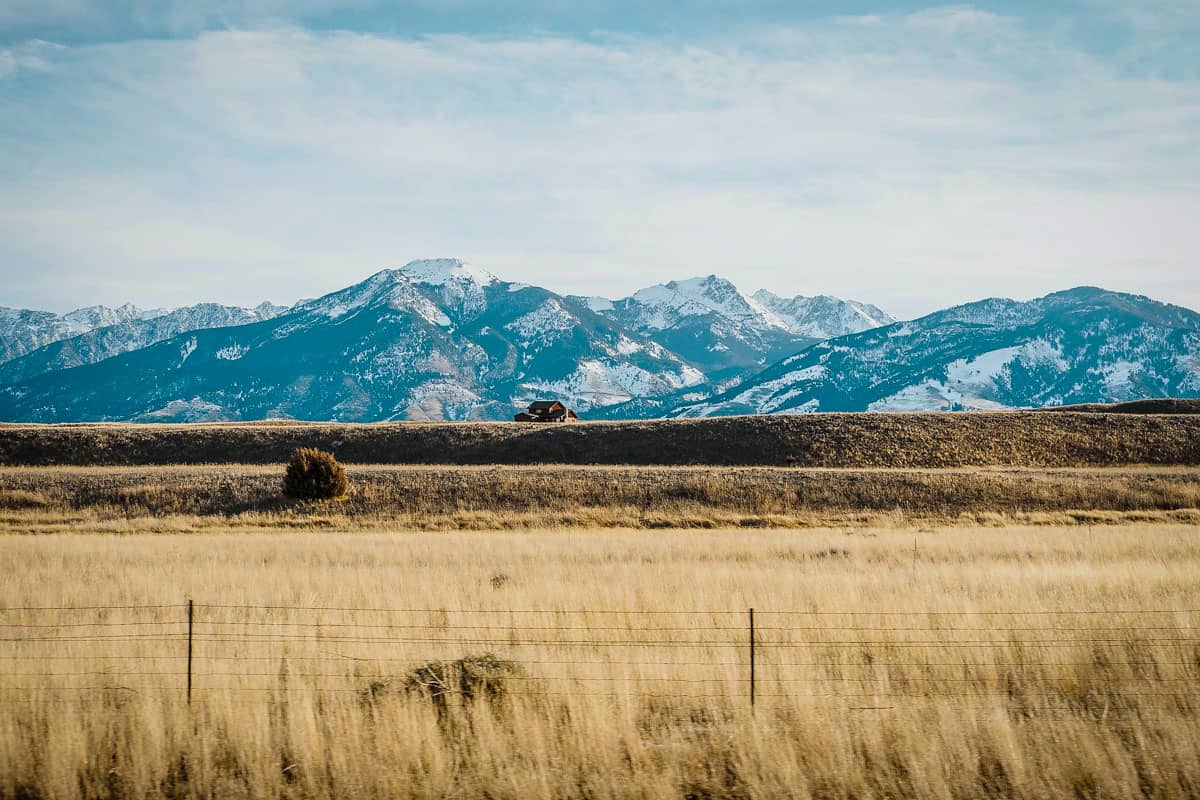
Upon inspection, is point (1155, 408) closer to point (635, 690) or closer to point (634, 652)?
point (634, 652)

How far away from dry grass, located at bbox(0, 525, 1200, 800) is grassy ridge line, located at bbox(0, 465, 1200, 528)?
17473 mm

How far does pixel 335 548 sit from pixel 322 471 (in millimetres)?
13447

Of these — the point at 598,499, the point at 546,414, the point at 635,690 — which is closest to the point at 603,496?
the point at 598,499

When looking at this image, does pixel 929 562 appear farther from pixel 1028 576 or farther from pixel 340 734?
pixel 340 734

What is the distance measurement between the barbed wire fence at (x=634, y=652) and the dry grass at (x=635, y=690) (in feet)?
0.18

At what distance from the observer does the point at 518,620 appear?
1410 centimetres

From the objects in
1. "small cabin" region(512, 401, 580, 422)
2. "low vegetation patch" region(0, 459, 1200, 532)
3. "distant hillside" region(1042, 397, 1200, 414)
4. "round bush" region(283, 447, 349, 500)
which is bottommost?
"low vegetation patch" region(0, 459, 1200, 532)

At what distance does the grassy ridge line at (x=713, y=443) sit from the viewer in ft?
172

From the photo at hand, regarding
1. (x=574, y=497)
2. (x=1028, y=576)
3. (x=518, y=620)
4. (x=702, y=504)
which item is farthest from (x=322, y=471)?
(x=1028, y=576)

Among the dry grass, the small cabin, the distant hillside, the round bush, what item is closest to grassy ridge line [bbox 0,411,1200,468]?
the distant hillside

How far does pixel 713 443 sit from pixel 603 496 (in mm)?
18576

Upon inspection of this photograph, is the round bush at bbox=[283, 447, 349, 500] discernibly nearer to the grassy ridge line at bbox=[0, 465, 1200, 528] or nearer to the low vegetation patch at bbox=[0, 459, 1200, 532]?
the low vegetation patch at bbox=[0, 459, 1200, 532]

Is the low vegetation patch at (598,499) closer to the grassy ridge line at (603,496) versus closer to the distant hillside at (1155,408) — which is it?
the grassy ridge line at (603,496)

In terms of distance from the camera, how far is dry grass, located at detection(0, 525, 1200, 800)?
794 centimetres
